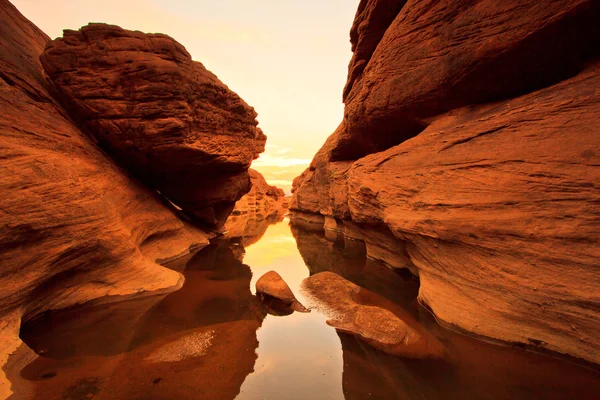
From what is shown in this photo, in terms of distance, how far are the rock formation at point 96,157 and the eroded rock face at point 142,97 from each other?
→ 0.04m

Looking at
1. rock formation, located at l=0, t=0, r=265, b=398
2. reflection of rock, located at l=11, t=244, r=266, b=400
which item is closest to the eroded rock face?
rock formation, located at l=0, t=0, r=265, b=398

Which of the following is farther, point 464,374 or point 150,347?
point 150,347

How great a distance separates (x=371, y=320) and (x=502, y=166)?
13.5ft

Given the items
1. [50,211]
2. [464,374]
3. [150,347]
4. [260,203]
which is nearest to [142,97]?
[50,211]

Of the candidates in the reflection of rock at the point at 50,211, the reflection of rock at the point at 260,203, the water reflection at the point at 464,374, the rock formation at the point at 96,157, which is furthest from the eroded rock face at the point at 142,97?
the reflection of rock at the point at 260,203

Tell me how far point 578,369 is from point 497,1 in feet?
23.5

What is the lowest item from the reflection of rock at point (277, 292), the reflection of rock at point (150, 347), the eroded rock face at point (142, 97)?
the reflection of rock at point (150, 347)

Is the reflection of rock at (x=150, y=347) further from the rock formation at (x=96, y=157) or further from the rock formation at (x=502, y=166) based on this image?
the rock formation at (x=502, y=166)

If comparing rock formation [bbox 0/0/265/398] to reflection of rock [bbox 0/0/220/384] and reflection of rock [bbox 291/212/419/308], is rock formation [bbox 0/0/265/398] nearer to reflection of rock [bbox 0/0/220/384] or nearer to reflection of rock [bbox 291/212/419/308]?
reflection of rock [bbox 0/0/220/384]

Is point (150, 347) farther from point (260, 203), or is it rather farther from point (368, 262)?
point (260, 203)

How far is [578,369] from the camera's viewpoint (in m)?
4.29

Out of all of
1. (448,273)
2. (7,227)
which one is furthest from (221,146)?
Answer: (448,273)

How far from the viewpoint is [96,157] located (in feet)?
30.4

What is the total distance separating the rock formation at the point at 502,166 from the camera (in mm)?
4340
